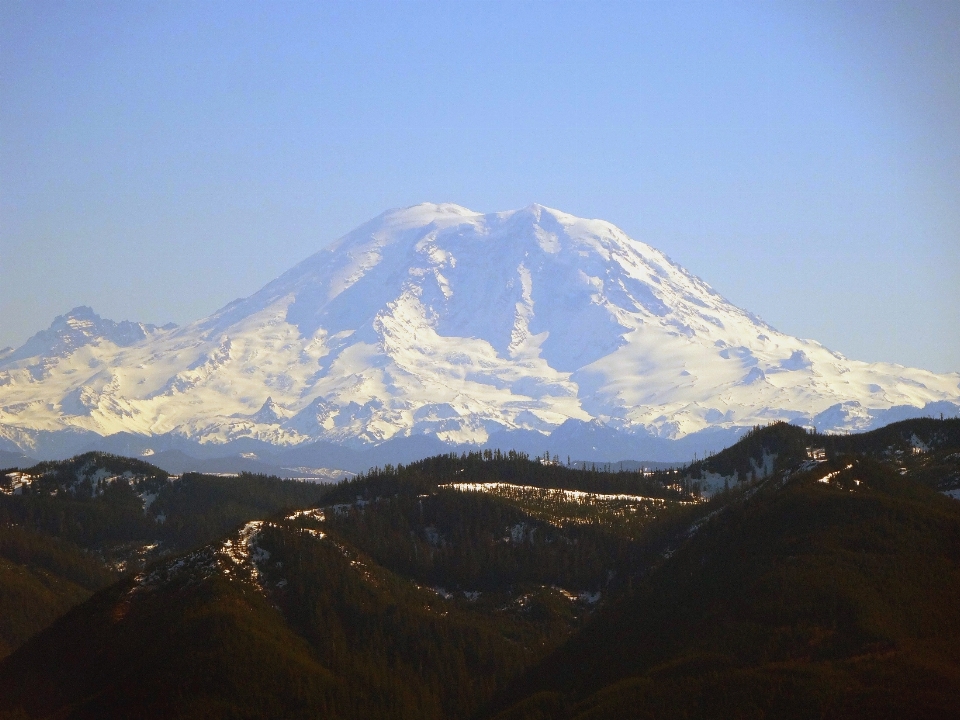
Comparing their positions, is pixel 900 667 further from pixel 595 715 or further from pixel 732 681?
pixel 595 715

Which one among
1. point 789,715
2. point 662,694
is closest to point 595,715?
point 662,694

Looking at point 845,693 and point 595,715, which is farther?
point 595,715

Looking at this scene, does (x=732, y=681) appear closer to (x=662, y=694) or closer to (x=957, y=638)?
(x=662, y=694)

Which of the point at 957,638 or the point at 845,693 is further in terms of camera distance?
the point at 957,638

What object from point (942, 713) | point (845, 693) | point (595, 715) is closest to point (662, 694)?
point (595, 715)

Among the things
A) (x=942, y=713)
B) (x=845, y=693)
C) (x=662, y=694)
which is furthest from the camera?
(x=662, y=694)

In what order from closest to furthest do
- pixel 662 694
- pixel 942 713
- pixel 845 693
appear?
1. pixel 942 713
2. pixel 845 693
3. pixel 662 694

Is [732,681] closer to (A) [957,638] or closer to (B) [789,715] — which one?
(B) [789,715]

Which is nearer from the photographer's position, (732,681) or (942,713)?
(942,713)
